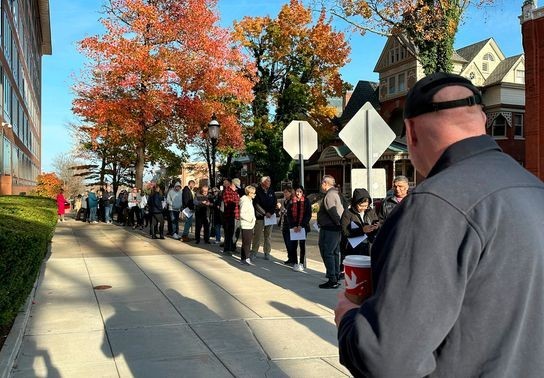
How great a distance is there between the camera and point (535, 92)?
22.0 m

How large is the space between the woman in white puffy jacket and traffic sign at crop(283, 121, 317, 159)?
5.52 feet

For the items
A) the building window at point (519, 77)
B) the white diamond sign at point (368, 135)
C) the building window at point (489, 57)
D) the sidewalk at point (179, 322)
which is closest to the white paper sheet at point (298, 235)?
the sidewalk at point (179, 322)

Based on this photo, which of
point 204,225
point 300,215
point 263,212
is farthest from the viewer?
point 204,225

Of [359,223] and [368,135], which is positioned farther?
[359,223]

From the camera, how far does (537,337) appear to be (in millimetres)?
1401

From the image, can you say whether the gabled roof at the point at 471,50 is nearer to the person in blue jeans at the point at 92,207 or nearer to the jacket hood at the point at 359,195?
the person in blue jeans at the point at 92,207

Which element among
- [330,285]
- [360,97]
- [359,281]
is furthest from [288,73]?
[359,281]

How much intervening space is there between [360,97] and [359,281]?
150ft

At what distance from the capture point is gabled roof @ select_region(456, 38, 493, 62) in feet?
120

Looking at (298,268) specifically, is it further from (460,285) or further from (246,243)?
(460,285)

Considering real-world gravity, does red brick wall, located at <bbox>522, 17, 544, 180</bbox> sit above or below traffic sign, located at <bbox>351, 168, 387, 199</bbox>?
above

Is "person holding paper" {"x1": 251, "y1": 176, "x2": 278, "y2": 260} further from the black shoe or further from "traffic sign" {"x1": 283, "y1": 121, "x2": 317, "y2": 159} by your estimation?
the black shoe

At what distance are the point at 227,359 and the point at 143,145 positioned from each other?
65.4ft

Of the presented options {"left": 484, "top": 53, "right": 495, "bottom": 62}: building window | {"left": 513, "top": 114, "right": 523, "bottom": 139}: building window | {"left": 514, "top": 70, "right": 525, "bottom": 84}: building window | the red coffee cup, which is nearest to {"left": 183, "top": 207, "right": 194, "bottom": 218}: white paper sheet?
the red coffee cup
